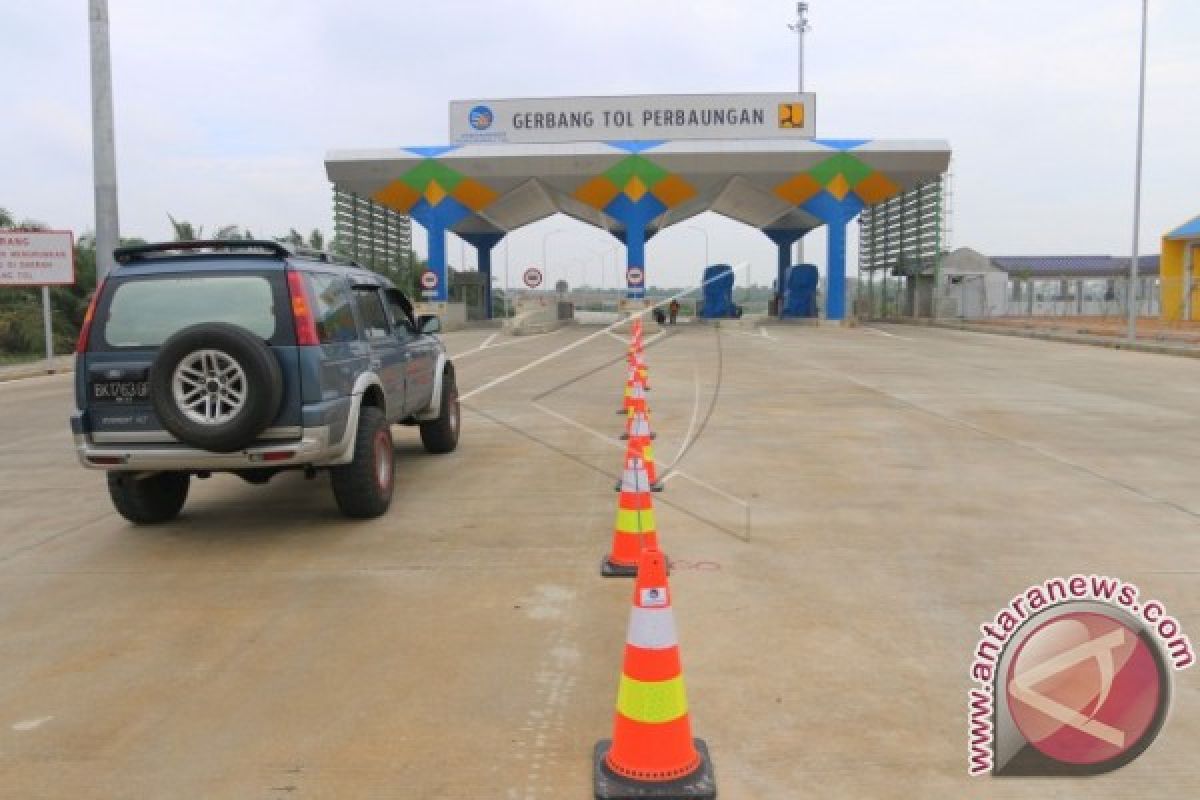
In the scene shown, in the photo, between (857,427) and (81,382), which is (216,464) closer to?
(81,382)

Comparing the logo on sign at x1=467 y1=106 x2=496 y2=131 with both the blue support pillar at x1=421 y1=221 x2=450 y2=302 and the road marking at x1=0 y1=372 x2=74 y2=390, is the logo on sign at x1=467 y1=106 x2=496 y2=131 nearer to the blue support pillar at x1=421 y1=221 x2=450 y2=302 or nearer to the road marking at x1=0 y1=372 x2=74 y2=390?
the blue support pillar at x1=421 y1=221 x2=450 y2=302

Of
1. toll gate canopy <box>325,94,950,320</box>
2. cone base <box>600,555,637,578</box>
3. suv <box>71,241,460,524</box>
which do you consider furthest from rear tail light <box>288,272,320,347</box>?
toll gate canopy <box>325,94,950,320</box>

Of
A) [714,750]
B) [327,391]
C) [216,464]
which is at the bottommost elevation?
[714,750]

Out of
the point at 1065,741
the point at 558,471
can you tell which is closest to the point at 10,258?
the point at 558,471

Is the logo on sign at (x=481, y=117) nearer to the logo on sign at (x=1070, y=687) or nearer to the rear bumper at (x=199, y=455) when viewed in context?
the rear bumper at (x=199, y=455)

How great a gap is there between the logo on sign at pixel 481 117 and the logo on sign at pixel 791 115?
39.9ft

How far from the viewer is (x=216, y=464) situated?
6.19 meters

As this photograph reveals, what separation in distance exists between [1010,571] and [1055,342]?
28186 mm

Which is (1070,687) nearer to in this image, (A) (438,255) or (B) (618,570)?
(B) (618,570)

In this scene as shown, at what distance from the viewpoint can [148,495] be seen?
6961 mm

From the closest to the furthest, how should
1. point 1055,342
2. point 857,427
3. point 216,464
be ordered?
point 216,464, point 857,427, point 1055,342

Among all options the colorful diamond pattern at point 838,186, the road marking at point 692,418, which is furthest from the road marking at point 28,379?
the colorful diamond pattern at point 838,186

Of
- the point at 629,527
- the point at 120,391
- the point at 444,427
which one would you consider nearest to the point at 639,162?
the point at 444,427

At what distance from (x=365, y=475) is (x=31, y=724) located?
10.3 ft
